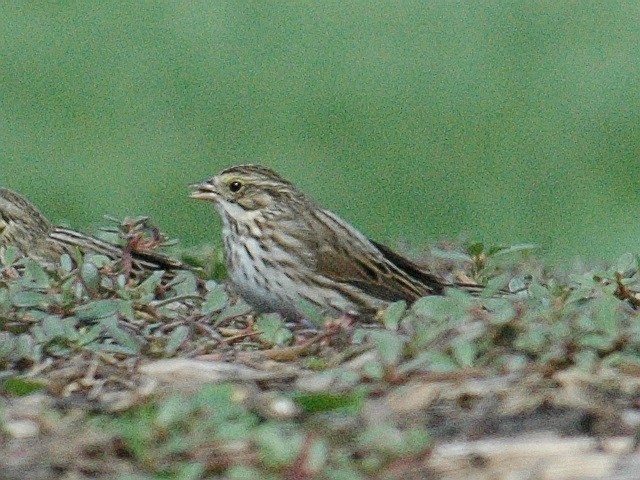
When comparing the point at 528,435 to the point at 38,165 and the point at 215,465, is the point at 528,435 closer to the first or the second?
the point at 215,465

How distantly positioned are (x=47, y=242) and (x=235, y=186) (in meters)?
0.90

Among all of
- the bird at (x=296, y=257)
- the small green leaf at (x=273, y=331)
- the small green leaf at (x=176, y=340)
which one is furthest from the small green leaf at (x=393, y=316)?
the bird at (x=296, y=257)

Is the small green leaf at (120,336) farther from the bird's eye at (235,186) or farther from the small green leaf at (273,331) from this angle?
the bird's eye at (235,186)

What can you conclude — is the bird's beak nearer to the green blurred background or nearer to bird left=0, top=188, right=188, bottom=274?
bird left=0, top=188, right=188, bottom=274

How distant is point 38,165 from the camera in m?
11.9

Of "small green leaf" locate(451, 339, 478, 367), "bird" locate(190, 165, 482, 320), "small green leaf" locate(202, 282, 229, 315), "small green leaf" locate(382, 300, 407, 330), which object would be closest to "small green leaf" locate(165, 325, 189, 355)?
"small green leaf" locate(202, 282, 229, 315)

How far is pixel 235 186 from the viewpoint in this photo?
839cm

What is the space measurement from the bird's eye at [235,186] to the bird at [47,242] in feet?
1.93

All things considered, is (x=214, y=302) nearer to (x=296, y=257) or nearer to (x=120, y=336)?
(x=120, y=336)

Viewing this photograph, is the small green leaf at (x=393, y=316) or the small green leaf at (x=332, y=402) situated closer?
the small green leaf at (x=332, y=402)

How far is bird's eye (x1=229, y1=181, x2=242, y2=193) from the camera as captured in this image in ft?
27.5

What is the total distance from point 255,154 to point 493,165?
135 centimetres

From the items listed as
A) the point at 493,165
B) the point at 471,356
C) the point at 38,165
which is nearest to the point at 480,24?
the point at 493,165

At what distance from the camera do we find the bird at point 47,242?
7.42 meters
